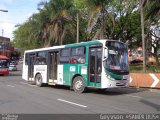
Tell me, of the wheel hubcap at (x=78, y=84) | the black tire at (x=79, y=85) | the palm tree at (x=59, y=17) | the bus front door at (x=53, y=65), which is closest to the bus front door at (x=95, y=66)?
the black tire at (x=79, y=85)

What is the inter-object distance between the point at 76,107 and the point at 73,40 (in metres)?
31.6

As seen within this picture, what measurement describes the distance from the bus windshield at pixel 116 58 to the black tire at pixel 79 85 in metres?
2.03

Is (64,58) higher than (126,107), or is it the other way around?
(64,58)

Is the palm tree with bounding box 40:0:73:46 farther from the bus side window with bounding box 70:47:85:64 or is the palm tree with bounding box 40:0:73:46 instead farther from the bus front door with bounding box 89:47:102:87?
the bus front door with bounding box 89:47:102:87

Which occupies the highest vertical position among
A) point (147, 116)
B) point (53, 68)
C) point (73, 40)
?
point (73, 40)

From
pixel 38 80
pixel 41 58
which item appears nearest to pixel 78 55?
pixel 41 58

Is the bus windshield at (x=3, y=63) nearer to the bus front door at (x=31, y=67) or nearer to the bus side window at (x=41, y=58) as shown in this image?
the bus front door at (x=31, y=67)

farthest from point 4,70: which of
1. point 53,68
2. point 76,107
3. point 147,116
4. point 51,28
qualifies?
point 147,116

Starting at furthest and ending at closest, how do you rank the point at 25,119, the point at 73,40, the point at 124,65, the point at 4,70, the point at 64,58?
the point at 73,40, the point at 4,70, the point at 64,58, the point at 124,65, the point at 25,119

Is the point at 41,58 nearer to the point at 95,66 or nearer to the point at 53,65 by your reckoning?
the point at 53,65

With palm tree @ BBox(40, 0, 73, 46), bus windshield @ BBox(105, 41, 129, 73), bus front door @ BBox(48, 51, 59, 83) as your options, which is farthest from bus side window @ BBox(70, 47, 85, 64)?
palm tree @ BBox(40, 0, 73, 46)

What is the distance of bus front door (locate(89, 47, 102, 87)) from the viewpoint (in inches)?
691

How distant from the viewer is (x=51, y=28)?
1671 inches

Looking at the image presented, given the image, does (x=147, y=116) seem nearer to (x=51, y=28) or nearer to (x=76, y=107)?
(x=76, y=107)
